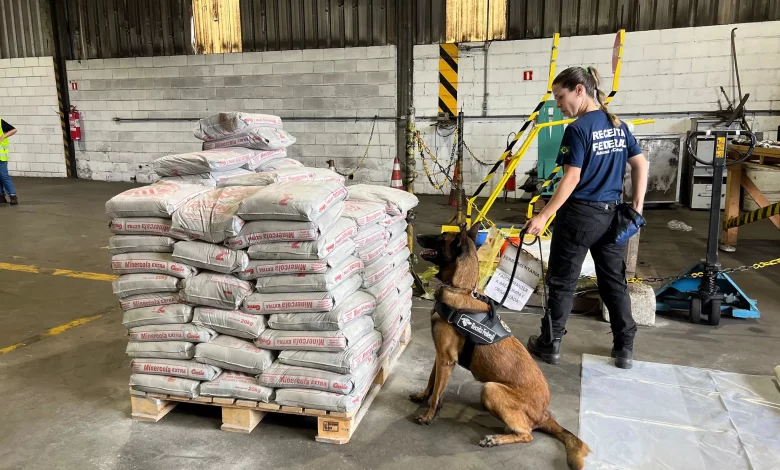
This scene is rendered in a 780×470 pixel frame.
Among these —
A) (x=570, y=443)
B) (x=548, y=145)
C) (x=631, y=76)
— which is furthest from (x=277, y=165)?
(x=631, y=76)

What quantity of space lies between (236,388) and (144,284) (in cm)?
79

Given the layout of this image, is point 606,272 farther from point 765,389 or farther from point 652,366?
point 765,389

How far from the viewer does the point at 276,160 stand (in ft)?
13.6

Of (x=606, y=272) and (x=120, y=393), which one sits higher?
(x=606, y=272)

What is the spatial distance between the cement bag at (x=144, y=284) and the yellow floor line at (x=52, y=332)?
1.68 meters

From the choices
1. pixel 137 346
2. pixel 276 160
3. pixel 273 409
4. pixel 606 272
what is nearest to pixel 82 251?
pixel 276 160

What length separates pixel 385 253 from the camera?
355cm

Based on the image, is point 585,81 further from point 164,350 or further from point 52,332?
point 52,332

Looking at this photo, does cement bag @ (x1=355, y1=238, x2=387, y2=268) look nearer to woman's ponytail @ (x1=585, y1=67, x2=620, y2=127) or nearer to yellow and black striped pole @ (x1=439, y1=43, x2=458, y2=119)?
woman's ponytail @ (x1=585, y1=67, x2=620, y2=127)

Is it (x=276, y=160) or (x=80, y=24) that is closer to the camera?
(x=276, y=160)

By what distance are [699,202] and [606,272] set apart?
712 centimetres

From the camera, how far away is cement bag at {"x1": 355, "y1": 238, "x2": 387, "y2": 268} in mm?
A: 3227

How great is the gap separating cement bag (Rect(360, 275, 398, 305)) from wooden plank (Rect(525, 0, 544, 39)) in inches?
321

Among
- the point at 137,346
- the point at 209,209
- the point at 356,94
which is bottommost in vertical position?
the point at 137,346
